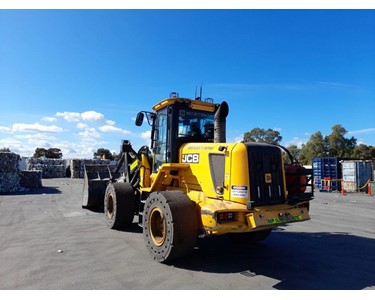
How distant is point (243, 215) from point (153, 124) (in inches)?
141

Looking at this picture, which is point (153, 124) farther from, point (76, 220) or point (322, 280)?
point (322, 280)

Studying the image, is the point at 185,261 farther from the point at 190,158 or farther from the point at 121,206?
the point at 121,206

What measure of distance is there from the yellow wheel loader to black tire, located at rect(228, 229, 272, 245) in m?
0.02

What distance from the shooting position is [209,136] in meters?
7.01

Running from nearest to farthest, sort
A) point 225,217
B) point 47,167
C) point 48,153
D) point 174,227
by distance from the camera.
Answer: point 225,217 < point 174,227 < point 47,167 < point 48,153

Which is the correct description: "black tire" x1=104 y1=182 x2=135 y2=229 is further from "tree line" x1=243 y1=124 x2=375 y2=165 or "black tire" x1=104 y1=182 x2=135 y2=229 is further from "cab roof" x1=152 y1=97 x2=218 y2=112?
"tree line" x1=243 y1=124 x2=375 y2=165

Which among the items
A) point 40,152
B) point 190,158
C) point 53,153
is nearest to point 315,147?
point 190,158

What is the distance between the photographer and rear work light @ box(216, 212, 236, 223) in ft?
15.9

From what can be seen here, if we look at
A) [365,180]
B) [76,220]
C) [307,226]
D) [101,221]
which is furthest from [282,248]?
[365,180]

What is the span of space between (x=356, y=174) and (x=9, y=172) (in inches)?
907

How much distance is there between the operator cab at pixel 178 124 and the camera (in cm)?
661

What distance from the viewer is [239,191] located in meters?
5.11

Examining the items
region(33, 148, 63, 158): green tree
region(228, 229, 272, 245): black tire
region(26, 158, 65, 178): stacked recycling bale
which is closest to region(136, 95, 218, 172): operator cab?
region(228, 229, 272, 245): black tire

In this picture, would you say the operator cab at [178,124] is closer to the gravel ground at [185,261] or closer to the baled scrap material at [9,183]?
the gravel ground at [185,261]
